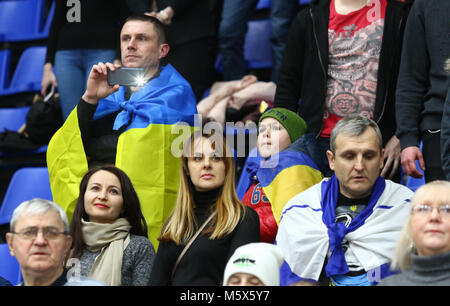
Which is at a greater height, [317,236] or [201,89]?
[201,89]

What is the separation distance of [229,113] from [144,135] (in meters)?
1.07

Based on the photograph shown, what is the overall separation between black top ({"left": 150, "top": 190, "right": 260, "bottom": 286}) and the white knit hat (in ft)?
0.95

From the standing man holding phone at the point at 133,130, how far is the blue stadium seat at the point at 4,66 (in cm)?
259

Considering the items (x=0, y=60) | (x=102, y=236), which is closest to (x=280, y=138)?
(x=102, y=236)

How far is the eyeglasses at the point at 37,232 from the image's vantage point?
9.29 ft

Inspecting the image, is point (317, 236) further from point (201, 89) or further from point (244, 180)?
point (201, 89)

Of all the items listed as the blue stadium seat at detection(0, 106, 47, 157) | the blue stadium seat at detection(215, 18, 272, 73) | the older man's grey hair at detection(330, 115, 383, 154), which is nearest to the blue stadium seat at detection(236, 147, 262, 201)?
the older man's grey hair at detection(330, 115, 383, 154)

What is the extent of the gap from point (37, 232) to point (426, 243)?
1.32 metres

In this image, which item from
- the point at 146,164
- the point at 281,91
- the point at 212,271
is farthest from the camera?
the point at 281,91

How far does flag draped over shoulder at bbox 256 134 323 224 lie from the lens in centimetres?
370

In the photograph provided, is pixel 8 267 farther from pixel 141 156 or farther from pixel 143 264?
pixel 143 264

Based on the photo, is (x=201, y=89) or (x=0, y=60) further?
(x=0, y=60)

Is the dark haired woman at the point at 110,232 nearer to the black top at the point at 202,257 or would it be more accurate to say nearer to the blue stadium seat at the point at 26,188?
the black top at the point at 202,257

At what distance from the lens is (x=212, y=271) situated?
3.07 metres
